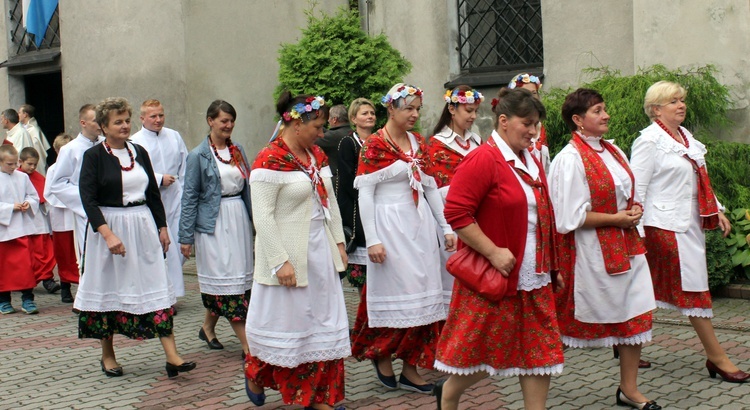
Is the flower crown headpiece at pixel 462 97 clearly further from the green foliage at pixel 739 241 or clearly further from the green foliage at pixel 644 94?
the green foliage at pixel 739 241

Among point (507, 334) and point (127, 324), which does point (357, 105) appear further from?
point (507, 334)

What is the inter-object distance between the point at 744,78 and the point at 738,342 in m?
3.22

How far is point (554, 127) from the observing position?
10.4 m

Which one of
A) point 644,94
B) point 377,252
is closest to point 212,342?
point 377,252

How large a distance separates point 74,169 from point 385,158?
397 cm

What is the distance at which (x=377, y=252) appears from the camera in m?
6.55

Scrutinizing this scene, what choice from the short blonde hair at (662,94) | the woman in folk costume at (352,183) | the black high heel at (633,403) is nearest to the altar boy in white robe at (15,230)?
the woman in folk costume at (352,183)

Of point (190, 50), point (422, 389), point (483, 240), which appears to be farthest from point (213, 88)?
point (483, 240)

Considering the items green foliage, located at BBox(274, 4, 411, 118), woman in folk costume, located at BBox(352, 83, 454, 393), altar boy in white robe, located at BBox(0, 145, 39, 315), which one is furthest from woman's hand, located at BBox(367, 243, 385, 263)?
green foliage, located at BBox(274, 4, 411, 118)

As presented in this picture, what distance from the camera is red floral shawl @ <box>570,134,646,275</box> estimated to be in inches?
229

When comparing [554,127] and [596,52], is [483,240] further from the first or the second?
[596,52]

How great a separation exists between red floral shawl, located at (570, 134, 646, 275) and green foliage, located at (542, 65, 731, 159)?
12.9 ft

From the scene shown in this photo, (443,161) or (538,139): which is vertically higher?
(538,139)

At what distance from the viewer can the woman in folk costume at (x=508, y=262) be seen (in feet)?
16.2
